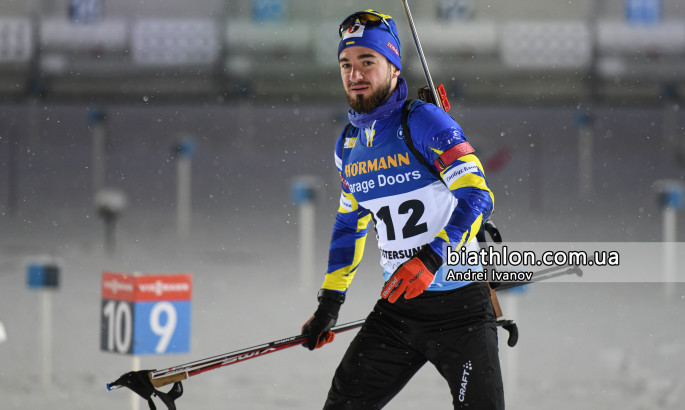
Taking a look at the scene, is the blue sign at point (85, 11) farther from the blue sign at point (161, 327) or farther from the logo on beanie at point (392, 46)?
the logo on beanie at point (392, 46)

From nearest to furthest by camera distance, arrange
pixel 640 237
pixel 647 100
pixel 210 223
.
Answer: pixel 640 237 < pixel 210 223 < pixel 647 100

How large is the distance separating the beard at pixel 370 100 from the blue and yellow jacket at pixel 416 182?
0.03 metres

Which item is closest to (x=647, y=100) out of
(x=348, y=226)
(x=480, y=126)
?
(x=480, y=126)

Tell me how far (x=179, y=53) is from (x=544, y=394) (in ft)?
53.3

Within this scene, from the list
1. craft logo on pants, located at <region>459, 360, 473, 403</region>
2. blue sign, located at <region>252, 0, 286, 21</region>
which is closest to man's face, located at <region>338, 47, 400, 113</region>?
craft logo on pants, located at <region>459, 360, 473, 403</region>

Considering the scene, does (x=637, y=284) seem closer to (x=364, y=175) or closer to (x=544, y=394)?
(x=544, y=394)

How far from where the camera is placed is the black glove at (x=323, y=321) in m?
3.63

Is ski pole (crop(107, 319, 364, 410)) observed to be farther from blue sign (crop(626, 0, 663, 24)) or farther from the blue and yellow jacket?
blue sign (crop(626, 0, 663, 24))

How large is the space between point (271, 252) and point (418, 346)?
7.38 meters

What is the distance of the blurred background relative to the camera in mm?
6258

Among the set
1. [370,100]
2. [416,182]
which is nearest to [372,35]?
[370,100]

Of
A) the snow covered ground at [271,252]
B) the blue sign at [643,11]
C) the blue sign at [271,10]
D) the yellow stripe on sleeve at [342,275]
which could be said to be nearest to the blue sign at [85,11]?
the snow covered ground at [271,252]

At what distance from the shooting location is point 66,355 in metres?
6.33

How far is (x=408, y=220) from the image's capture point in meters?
3.31
